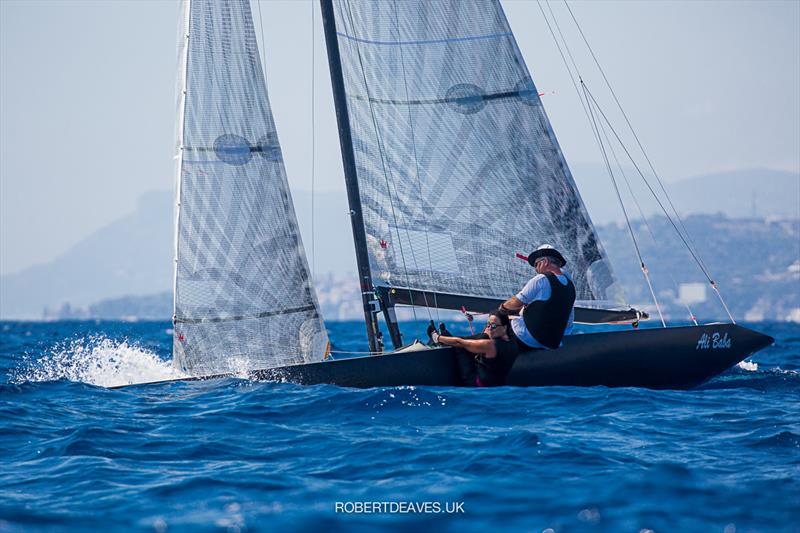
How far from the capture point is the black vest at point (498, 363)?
411 inches

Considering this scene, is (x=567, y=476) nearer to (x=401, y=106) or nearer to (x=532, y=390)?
(x=532, y=390)

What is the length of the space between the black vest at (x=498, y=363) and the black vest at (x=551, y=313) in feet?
0.94

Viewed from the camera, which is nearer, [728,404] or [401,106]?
[728,404]

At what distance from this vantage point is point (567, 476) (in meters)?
6.70

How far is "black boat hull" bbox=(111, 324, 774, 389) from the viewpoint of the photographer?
10547mm

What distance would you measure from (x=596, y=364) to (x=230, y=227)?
4568 millimetres

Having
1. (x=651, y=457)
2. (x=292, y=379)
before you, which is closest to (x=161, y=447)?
(x=292, y=379)

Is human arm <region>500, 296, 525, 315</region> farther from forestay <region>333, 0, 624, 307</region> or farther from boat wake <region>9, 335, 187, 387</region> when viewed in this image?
boat wake <region>9, 335, 187, 387</region>

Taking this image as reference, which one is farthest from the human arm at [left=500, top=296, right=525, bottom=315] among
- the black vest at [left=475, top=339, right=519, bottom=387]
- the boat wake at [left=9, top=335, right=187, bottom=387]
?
the boat wake at [left=9, top=335, right=187, bottom=387]

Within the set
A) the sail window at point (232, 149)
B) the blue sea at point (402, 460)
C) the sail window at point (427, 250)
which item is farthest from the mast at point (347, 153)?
the blue sea at point (402, 460)

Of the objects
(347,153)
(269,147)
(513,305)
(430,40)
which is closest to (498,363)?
(513,305)

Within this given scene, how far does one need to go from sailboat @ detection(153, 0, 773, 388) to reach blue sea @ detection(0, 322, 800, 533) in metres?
1.25

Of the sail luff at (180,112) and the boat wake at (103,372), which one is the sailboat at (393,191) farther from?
the boat wake at (103,372)

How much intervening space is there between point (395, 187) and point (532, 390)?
312cm
